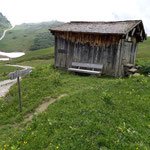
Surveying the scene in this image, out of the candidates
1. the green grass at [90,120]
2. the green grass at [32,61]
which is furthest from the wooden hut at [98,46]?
the green grass at [32,61]

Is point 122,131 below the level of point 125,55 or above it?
below

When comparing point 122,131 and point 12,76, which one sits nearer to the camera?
point 122,131

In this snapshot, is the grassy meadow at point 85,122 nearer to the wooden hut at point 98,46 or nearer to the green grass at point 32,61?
the wooden hut at point 98,46

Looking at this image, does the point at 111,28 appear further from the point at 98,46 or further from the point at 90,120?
the point at 90,120

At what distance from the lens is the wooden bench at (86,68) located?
14.1 meters

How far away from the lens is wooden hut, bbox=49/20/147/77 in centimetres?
1348

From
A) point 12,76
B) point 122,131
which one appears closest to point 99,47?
Result: point 12,76

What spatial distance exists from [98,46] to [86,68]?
102 inches

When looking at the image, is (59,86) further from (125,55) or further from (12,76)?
(125,55)

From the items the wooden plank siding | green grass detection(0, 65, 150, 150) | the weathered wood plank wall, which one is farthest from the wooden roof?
green grass detection(0, 65, 150, 150)

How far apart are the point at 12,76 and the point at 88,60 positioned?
28.6 feet

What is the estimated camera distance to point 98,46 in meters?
14.3

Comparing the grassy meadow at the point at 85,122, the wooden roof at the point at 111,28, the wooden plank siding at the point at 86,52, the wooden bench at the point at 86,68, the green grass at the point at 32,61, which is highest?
the wooden roof at the point at 111,28

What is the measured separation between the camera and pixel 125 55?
14.8 m
